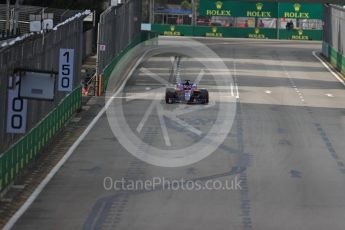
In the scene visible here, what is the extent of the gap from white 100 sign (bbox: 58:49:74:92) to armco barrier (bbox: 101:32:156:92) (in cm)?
1379

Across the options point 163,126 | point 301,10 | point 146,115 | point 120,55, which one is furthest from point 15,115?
point 301,10

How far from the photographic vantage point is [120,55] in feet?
196

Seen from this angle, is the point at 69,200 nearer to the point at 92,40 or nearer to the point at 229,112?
the point at 229,112

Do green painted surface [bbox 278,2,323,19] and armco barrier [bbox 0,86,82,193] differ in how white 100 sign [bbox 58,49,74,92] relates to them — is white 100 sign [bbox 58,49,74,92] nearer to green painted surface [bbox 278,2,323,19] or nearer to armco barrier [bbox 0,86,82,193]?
armco barrier [bbox 0,86,82,193]

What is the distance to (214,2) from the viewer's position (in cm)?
10106

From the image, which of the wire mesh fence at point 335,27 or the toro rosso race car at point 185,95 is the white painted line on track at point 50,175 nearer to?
the toro rosso race car at point 185,95

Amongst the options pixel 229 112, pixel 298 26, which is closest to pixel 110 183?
pixel 229 112

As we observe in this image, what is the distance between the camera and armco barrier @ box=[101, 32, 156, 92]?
48531 mm

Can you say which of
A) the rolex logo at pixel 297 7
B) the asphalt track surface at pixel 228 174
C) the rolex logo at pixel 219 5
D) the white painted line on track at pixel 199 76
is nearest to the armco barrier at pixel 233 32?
the rolex logo at pixel 219 5

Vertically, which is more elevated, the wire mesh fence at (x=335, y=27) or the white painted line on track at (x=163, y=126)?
the wire mesh fence at (x=335, y=27)

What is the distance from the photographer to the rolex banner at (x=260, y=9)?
332 ft

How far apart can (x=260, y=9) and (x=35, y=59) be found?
76.8 meters

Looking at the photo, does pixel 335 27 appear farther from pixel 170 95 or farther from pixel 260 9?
pixel 260 9

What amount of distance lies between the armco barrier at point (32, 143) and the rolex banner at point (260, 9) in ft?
212
